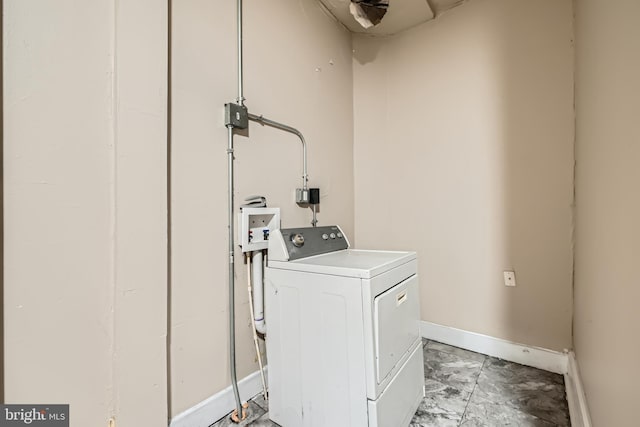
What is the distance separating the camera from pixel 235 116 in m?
1.38

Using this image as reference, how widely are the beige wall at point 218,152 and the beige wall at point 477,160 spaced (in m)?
0.75

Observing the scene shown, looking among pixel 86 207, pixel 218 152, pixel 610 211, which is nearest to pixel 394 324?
pixel 610 211

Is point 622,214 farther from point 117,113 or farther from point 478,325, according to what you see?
point 117,113

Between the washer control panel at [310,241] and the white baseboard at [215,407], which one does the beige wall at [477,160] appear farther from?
the white baseboard at [215,407]

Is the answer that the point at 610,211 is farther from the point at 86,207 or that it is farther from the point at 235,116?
the point at 86,207

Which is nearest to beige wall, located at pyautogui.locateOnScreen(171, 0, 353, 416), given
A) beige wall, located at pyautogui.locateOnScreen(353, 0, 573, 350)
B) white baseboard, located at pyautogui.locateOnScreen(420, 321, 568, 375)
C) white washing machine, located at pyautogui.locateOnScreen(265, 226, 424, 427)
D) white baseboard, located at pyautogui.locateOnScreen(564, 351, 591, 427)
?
white washing machine, located at pyautogui.locateOnScreen(265, 226, 424, 427)

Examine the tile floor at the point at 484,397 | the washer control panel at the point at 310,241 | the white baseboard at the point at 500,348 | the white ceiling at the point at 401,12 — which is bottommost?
the tile floor at the point at 484,397

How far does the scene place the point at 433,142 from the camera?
7.04 feet

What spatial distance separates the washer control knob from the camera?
4.55 ft

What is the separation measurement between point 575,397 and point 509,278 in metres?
0.69

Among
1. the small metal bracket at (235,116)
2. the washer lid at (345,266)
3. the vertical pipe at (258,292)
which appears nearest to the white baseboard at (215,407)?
the vertical pipe at (258,292)

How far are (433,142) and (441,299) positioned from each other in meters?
1.23

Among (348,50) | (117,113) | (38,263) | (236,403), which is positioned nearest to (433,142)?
(348,50)

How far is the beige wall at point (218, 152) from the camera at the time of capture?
1.23 metres
